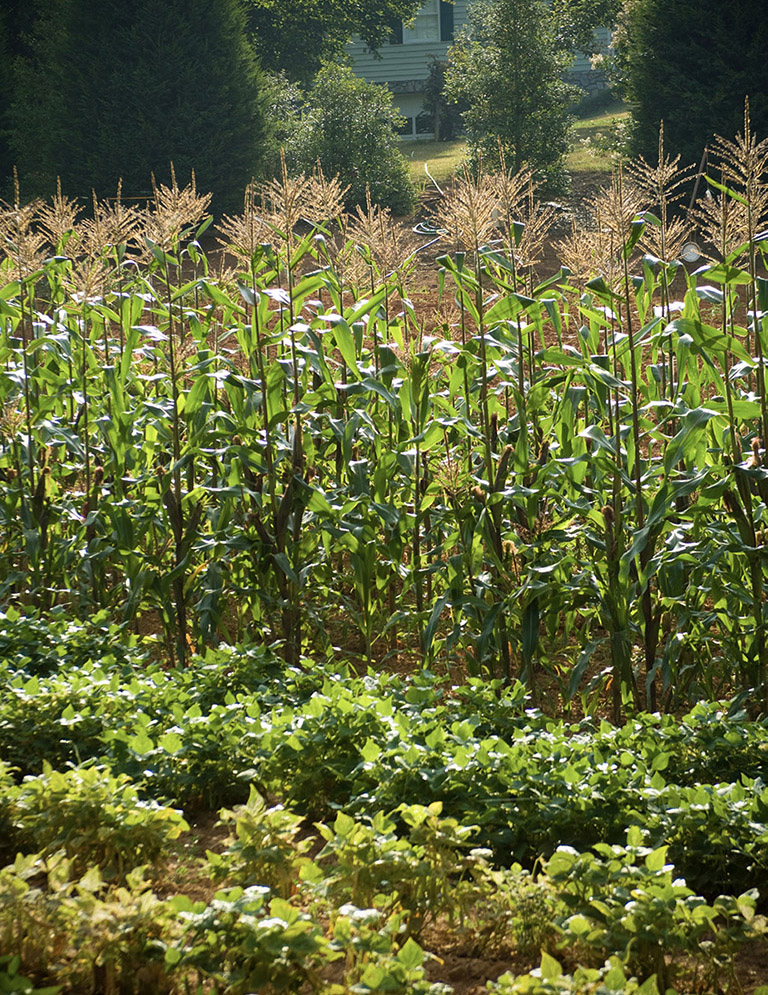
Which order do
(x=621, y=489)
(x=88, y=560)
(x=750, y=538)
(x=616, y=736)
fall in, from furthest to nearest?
(x=88, y=560)
(x=621, y=489)
(x=750, y=538)
(x=616, y=736)

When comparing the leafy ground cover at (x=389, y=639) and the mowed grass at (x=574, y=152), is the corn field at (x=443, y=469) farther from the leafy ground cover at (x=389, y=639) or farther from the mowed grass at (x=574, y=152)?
the mowed grass at (x=574, y=152)

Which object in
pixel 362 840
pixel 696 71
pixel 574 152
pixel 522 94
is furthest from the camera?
pixel 574 152

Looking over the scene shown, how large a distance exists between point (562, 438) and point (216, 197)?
1286 cm

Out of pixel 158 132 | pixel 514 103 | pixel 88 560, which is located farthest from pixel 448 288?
pixel 88 560

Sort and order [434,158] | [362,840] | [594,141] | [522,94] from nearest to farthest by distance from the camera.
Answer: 1. [362,840]
2. [522,94]
3. [594,141]
4. [434,158]

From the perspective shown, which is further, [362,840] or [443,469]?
[443,469]

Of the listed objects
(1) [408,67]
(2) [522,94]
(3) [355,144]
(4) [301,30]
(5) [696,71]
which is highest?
(4) [301,30]

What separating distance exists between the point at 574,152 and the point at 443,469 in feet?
59.0

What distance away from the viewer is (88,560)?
4.86m

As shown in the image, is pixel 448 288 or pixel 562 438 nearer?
pixel 562 438

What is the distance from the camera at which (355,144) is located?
54.4ft

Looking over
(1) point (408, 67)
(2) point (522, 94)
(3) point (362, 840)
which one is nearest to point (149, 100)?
(2) point (522, 94)

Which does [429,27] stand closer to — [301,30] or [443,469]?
[301,30]

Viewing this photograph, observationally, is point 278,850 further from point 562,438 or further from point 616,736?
point 562,438
